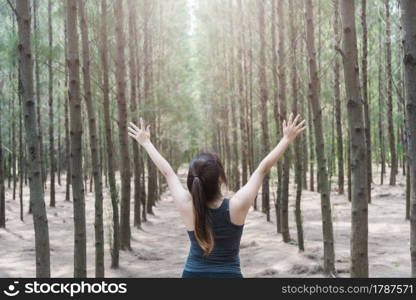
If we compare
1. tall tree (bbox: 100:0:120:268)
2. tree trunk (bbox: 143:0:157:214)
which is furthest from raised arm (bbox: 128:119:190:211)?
tree trunk (bbox: 143:0:157:214)

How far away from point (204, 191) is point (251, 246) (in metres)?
9.69

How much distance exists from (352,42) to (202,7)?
24398 millimetres

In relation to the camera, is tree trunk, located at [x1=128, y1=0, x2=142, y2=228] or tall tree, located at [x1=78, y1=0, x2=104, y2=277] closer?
tall tree, located at [x1=78, y1=0, x2=104, y2=277]

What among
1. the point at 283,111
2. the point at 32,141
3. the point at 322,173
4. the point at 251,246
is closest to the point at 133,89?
the point at 283,111

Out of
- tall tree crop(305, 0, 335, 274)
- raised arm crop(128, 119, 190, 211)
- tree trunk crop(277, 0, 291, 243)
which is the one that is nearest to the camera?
raised arm crop(128, 119, 190, 211)

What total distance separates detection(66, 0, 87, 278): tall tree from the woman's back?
372 centimetres

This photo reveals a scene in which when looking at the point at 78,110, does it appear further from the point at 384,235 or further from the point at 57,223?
the point at 57,223

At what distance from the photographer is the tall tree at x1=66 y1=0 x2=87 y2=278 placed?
603 centimetres

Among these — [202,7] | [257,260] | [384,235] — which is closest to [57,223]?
[257,260]

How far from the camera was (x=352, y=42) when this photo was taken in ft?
13.7

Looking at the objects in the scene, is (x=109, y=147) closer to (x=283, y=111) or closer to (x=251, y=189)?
(x=283, y=111)

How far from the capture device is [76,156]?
238 inches

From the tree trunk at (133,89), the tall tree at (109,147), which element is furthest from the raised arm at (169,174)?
the tree trunk at (133,89)

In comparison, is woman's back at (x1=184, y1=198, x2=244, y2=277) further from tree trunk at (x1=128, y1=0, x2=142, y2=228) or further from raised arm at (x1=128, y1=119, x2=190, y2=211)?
tree trunk at (x1=128, y1=0, x2=142, y2=228)
